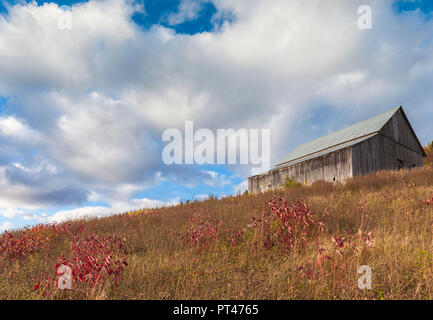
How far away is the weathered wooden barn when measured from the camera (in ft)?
64.3

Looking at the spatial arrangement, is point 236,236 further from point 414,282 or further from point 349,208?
point 349,208

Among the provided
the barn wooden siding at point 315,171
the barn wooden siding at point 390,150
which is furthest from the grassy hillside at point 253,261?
the barn wooden siding at point 390,150

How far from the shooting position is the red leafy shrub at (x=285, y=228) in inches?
211

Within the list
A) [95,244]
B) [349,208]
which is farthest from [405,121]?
A: [95,244]

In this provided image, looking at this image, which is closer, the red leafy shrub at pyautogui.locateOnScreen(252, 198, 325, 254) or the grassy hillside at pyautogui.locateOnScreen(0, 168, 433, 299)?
the grassy hillside at pyautogui.locateOnScreen(0, 168, 433, 299)

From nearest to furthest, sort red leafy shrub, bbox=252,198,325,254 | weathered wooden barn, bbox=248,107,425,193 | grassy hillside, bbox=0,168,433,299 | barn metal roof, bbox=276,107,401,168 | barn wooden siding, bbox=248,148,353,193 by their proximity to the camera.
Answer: grassy hillside, bbox=0,168,433,299
red leafy shrub, bbox=252,198,325,254
barn wooden siding, bbox=248,148,353,193
weathered wooden barn, bbox=248,107,425,193
barn metal roof, bbox=276,107,401,168

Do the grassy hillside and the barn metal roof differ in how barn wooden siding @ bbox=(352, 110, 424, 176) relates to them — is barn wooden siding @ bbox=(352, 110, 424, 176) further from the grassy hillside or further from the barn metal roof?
the grassy hillside

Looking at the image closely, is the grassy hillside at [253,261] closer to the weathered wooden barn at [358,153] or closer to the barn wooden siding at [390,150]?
the weathered wooden barn at [358,153]

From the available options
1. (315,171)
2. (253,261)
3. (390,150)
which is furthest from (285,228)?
(390,150)

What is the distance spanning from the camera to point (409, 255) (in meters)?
4.54

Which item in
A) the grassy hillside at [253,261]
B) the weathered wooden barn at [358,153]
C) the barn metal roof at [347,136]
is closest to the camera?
the grassy hillside at [253,261]

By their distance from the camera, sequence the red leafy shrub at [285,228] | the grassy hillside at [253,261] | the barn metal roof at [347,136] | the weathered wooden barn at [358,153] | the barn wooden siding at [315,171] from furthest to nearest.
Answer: the barn metal roof at [347,136], the weathered wooden barn at [358,153], the barn wooden siding at [315,171], the red leafy shrub at [285,228], the grassy hillside at [253,261]

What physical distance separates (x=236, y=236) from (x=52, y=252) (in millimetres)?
4870

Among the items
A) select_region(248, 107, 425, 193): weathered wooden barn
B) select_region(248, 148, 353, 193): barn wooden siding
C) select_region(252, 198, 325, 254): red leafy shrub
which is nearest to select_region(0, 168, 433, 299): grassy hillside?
select_region(252, 198, 325, 254): red leafy shrub
